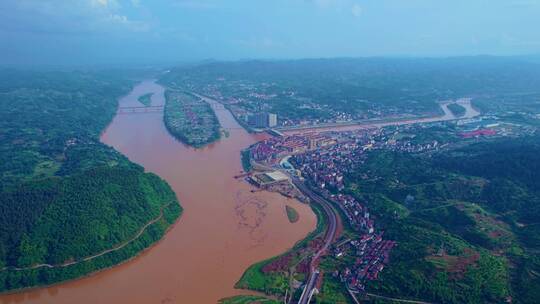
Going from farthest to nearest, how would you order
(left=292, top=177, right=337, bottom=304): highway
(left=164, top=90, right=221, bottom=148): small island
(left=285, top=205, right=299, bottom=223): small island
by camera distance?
(left=164, top=90, right=221, bottom=148): small island
(left=285, top=205, right=299, bottom=223): small island
(left=292, top=177, right=337, bottom=304): highway

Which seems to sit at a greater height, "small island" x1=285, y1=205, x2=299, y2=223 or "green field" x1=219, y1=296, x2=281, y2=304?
"green field" x1=219, y1=296, x2=281, y2=304

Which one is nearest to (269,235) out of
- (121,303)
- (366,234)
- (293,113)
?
(366,234)

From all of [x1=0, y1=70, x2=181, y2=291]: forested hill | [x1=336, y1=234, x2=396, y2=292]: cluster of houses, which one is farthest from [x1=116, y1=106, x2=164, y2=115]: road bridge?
[x1=336, y1=234, x2=396, y2=292]: cluster of houses

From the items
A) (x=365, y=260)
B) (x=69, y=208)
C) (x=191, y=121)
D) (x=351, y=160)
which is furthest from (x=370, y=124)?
(x=69, y=208)

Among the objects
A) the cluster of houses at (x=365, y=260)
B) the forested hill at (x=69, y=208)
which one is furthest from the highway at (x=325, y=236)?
the forested hill at (x=69, y=208)

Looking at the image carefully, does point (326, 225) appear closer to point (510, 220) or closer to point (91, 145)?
point (510, 220)

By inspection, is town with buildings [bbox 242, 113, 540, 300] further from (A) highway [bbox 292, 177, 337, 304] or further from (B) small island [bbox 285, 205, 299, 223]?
(B) small island [bbox 285, 205, 299, 223]

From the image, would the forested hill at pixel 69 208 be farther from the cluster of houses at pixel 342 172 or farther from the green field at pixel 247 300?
the cluster of houses at pixel 342 172
